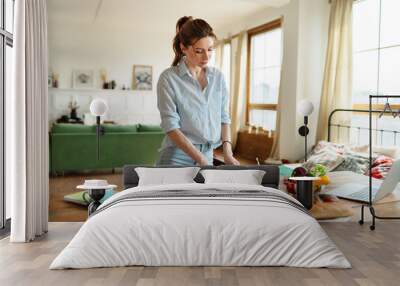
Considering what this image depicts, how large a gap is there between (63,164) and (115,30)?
537 cm

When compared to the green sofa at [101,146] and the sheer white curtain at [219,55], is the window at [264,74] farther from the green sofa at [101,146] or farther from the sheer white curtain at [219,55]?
the green sofa at [101,146]

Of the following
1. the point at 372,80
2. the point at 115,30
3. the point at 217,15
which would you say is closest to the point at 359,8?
the point at 372,80

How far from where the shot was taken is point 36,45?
4113 millimetres

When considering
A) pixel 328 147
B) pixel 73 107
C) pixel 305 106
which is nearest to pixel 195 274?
pixel 305 106

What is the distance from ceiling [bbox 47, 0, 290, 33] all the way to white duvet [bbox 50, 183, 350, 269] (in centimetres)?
543

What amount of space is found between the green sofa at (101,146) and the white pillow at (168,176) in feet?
13.2

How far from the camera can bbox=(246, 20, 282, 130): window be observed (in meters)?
9.34

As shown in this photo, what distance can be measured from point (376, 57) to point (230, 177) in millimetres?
3622

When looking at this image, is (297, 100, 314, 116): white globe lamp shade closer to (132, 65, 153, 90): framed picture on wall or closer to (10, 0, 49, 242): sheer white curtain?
(10, 0, 49, 242): sheer white curtain

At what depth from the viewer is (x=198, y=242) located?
3.29 metres

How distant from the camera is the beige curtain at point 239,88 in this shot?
1036 centimetres

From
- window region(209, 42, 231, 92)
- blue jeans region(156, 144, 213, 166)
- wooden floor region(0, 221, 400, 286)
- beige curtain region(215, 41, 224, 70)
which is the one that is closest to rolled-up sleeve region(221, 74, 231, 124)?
blue jeans region(156, 144, 213, 166)

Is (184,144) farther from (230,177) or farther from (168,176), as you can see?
(230,177)

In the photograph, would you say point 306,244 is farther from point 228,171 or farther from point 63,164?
point 63,164
